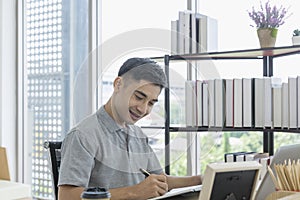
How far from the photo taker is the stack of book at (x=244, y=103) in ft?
7.51

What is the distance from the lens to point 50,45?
12.6 ft

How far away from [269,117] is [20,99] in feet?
8.00

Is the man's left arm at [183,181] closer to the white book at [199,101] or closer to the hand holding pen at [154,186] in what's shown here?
the hand holding pen at [154,186]

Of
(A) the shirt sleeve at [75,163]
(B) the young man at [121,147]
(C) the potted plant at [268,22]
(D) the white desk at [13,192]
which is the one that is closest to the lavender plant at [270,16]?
(C) the potted plant at [268,22]

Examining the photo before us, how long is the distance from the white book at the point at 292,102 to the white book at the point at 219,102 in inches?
14.2

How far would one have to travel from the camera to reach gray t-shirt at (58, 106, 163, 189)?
1718 millimetres

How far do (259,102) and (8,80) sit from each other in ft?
7.92

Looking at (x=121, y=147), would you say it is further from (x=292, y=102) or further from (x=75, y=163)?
(x=292, y=102)

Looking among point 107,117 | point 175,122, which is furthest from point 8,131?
point 107,117

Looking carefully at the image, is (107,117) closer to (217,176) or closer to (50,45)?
(217,176)

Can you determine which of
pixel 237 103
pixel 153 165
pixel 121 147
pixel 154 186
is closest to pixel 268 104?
pixel 237 103

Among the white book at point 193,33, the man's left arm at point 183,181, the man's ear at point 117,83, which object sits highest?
the white book at point 193,33

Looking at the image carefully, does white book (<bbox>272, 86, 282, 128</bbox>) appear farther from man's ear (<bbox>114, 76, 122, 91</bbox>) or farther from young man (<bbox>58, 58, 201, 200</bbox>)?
man's ear (<bbox>114, 76, 122, 91</bbox>)

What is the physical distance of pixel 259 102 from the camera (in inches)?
94.0
